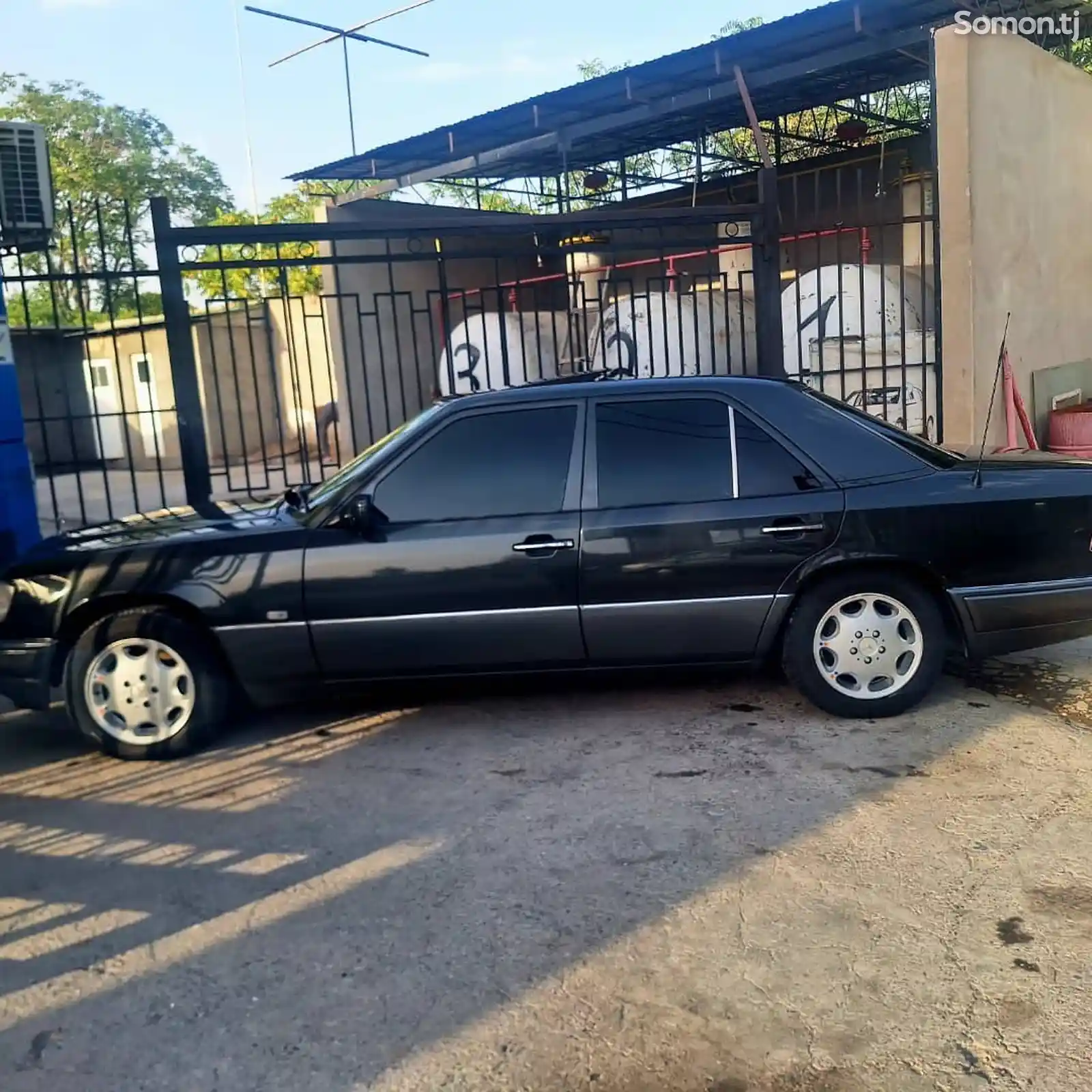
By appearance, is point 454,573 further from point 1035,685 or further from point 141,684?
point 1035,685

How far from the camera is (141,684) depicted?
Answer: 4.75 metres

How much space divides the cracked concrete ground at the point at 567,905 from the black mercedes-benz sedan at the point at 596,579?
1.15ft

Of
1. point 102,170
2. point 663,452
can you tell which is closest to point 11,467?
point 663,452

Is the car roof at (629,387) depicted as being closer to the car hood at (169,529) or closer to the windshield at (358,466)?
the windshield at (358,466)

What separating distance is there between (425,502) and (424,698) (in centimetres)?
116

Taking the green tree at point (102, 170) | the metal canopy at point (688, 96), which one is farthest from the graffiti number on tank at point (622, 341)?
the green tree at point (102, 170)

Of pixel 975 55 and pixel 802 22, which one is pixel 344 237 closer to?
pixel 975 55

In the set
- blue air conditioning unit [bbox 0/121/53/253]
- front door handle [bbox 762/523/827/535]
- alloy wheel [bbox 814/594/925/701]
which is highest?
blue air conditioning unit [bbox 0/121/53/253]

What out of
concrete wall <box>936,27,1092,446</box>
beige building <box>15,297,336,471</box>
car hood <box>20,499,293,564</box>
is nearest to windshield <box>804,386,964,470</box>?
car hood <box>20,499,293,564</box>

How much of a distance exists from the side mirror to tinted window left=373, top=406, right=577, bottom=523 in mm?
72

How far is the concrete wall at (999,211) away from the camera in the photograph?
31.0ft

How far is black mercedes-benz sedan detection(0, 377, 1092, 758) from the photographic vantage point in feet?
15.5

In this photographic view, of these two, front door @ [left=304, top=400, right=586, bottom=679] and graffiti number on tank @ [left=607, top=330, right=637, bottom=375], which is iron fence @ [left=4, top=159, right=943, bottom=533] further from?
front door @ [left=304, top=400, right=586, bottom=679]

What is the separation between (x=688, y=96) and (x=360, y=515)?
11.0 metres
